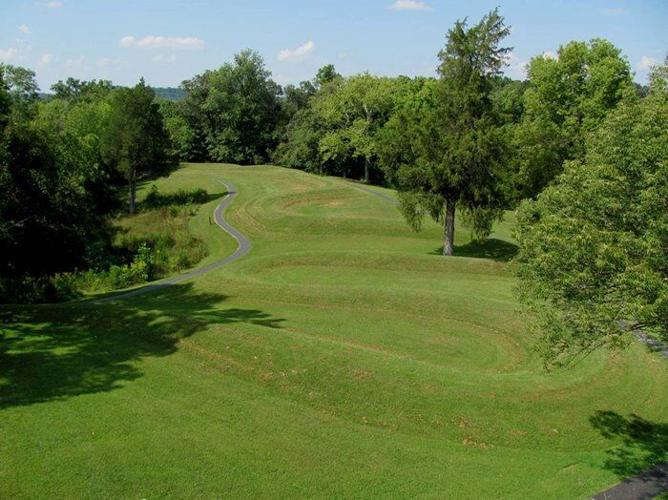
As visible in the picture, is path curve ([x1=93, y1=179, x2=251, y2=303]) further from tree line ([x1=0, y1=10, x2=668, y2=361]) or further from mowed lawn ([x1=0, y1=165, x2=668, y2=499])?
tree line ([x1=0, y1=10, x2=668, y2=361])

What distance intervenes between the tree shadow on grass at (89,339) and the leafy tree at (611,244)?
15.9m

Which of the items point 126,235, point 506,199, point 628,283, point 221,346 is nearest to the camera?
point 628,283

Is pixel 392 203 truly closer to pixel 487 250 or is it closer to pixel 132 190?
pixel 487 250

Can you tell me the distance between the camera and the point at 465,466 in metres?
17.1

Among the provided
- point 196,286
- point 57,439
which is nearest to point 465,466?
point 57,439

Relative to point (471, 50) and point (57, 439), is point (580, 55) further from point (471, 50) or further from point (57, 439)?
point (57, 439)

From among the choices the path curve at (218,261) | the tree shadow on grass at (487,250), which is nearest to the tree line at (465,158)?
the tree shadow on grass at (487,250)

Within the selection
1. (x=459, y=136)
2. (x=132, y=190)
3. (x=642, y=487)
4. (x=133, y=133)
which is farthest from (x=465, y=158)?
(x=132, y=190)

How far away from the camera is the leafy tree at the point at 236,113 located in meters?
107

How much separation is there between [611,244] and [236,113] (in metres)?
97.1

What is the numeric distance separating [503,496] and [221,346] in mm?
13522

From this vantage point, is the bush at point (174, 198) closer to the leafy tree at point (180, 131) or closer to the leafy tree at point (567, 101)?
the leafy tree at point (180, 131)

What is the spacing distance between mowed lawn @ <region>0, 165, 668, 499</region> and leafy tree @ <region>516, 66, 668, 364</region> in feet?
14.2

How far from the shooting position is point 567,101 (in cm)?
5797
